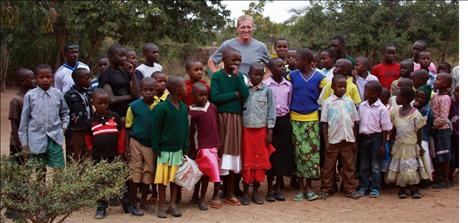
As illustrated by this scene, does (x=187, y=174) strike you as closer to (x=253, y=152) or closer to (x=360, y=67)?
(x=253, y=152)

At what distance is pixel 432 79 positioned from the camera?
691 centimetres

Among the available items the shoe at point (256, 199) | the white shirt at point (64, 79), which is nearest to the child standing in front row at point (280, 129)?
the shoe at point (256, 199)

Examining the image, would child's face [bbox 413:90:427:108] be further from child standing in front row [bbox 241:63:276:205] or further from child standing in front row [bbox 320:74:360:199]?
child standing in front row [bbox 241:63:276:205]

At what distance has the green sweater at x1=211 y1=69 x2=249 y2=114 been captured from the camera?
18.4ft

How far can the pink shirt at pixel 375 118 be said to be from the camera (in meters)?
6.00

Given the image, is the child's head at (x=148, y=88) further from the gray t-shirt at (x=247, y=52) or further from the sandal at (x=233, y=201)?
the sandal at (x=233, y=201)

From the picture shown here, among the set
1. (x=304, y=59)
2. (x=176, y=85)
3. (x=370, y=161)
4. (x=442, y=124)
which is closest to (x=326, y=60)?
(x=304, y=59)

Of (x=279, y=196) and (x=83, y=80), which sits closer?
(x=83, y=80)

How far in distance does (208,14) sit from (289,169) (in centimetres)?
944

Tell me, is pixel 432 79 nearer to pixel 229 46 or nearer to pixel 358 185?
pixel 358 185

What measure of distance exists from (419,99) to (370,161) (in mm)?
906

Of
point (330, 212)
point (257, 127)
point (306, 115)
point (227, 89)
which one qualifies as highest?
point (227, 89)

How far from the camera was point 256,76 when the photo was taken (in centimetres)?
567

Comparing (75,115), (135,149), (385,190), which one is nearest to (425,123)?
(385,190)
